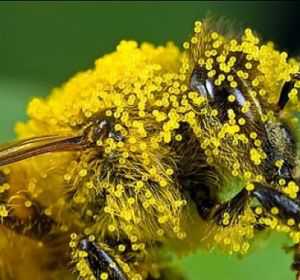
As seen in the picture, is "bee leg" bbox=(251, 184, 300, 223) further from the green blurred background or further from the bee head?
the green blurred background

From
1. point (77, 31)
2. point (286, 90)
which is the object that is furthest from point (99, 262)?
point (77, 31)

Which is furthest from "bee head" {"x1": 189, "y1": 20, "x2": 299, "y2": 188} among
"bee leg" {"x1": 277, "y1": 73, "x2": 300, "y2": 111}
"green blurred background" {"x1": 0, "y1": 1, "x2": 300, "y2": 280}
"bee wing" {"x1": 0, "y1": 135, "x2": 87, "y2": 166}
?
"green blurred background" {"x1": 0, "y1": 1, "x2": 300, "y2": 280}

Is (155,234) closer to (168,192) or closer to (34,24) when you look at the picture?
(168,192)

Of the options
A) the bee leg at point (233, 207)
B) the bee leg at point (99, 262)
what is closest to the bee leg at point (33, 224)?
the bee leg at point (99, 262)

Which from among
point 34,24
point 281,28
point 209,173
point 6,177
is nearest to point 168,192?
point 209,173

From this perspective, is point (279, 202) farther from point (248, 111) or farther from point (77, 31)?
point (77, 31)

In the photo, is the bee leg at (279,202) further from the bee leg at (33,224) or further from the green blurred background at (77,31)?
the green blurred background at (77,31)
